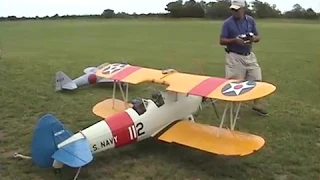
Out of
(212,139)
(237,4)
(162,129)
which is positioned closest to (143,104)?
(162,129)

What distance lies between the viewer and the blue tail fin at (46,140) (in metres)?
5.45

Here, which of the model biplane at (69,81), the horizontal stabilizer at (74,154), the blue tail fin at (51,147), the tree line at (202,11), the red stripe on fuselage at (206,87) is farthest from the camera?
the tree line at (202,11)

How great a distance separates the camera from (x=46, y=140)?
17.8ft

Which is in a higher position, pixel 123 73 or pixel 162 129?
pixel 123 73

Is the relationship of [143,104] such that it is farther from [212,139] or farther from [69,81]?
[69,81]

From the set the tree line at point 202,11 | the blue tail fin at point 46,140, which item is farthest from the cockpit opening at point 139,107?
the tree line at point 202,11

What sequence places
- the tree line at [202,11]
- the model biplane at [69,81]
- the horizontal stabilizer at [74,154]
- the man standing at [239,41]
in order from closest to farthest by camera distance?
the horizontal stabilizer at [74,154], the man standing at [239,41], the model biplane at [69,81], the tree line at [202,11]

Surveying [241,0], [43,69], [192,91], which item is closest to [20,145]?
[192,91]

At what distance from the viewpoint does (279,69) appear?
1534 cm

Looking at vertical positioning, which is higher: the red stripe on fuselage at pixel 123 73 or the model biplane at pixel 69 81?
the red stripe on fuselage at pixel 123 73

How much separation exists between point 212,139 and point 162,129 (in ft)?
2.73

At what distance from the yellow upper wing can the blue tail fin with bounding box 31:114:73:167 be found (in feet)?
5.55

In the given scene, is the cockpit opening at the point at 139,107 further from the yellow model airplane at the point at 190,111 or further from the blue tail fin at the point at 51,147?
the blue tail fin at the point at 51,147

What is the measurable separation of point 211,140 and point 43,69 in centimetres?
889
